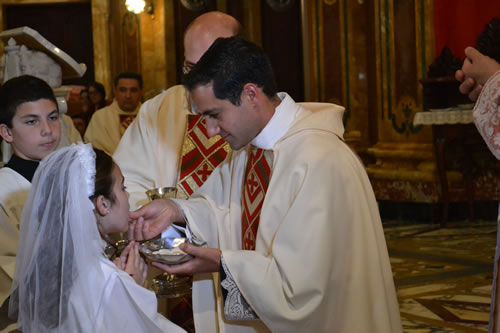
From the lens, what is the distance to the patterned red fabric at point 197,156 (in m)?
3.88

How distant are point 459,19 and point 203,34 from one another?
6.07 meters

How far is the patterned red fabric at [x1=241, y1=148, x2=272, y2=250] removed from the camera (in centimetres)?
292

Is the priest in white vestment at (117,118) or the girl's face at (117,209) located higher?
the priest in white vestment at (117,118)

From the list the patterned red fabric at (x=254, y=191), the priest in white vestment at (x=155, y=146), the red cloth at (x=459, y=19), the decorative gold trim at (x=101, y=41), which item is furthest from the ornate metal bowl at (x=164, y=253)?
the decorative gold trim at (x=101, y=41)

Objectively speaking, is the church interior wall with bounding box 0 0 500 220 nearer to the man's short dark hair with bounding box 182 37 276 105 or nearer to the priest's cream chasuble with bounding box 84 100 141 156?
the priest's cream chasuble with bounding box 84 100 141 156

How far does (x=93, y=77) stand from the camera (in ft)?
50.0

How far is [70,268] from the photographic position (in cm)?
236

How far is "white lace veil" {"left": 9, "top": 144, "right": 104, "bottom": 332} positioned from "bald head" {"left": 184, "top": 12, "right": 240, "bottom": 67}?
3.78 ft

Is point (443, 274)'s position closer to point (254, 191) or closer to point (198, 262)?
point (254, 191)

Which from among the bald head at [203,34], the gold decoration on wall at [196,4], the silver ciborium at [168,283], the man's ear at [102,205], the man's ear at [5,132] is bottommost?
the silver ciborium at [168,283]

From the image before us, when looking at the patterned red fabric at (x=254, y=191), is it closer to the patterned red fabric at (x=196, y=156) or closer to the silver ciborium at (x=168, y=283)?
the silver ciborium at (x=168, y=283)

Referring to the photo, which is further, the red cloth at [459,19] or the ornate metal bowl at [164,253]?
the red cloth at [459,19]

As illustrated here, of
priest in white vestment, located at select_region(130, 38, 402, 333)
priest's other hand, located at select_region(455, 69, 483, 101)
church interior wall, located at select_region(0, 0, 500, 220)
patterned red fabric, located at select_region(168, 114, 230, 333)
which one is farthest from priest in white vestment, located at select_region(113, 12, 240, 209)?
church interior wall, located at select_region(0, 0, 500, 220)

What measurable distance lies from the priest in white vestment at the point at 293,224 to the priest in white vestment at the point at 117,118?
245 inches
